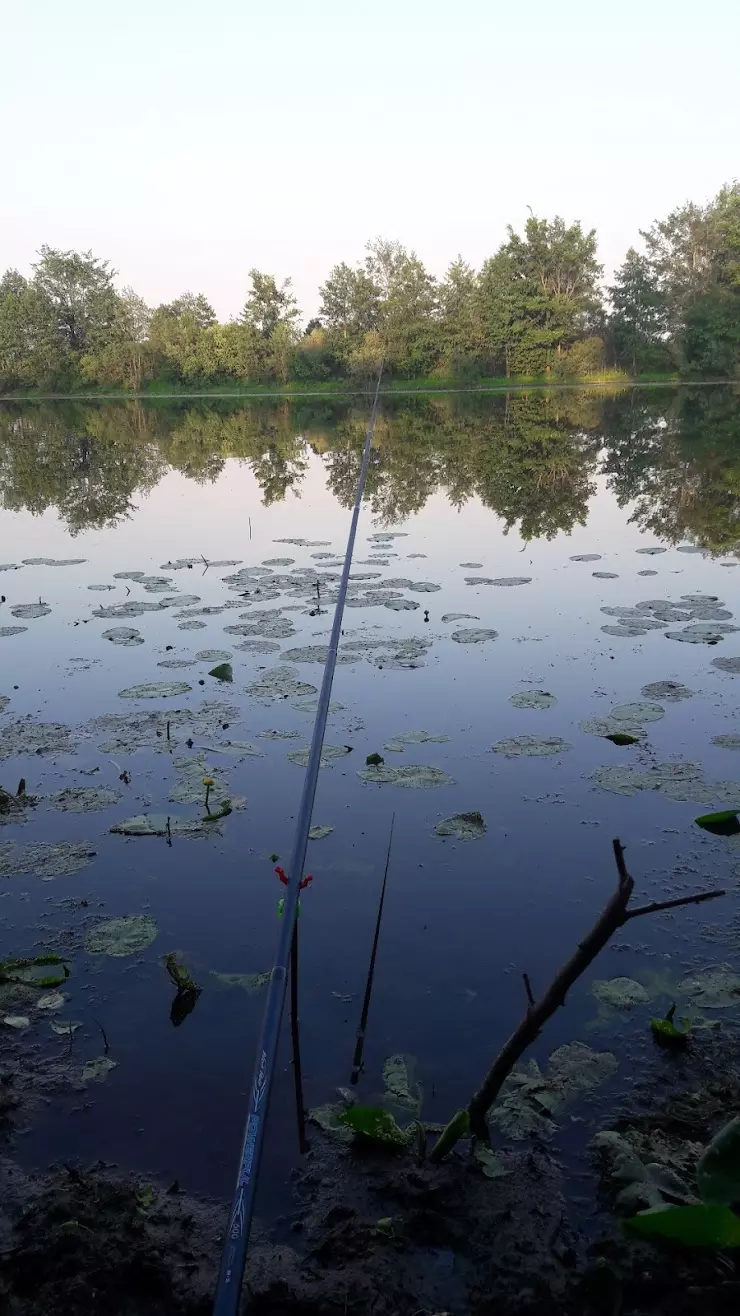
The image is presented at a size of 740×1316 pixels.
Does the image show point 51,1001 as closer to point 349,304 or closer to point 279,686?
point 279,686

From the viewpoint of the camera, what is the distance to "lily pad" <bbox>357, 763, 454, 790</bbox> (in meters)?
4.57

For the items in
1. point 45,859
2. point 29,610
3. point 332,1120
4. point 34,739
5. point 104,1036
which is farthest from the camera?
point 29,610

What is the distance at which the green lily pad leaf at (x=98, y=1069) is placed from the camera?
2.68 metres

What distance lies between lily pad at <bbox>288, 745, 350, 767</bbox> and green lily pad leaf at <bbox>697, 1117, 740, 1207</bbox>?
3.24 metres

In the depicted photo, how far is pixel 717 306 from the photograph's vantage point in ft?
131

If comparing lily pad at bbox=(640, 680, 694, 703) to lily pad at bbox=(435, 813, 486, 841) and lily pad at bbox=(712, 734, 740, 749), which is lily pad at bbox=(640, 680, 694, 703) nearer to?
lily pad at bbox=(712, 734, 740, 749)

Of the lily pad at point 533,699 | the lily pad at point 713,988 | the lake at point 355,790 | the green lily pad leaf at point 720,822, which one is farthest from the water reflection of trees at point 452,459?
the green lily pad leaf at point 720,822

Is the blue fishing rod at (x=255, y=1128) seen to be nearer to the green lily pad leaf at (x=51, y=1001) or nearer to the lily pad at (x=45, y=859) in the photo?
the green lily pad leaf at (x=51, y=1001)

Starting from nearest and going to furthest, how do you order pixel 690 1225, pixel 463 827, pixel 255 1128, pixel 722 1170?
pixel 255 1128, pixel 690 1225, pixel 722 1170, pixel 463 827

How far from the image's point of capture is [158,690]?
19.8 ft

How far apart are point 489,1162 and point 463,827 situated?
193cm

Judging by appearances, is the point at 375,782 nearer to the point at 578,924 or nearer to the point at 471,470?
the point at 578,924

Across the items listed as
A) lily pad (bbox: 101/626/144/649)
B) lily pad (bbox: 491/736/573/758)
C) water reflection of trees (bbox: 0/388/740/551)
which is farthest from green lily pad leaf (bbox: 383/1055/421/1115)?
water reflection of trees (bbox: 0/388/740/551)

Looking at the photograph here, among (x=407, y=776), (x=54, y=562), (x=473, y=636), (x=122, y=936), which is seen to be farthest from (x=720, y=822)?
(x=54, y=562)
